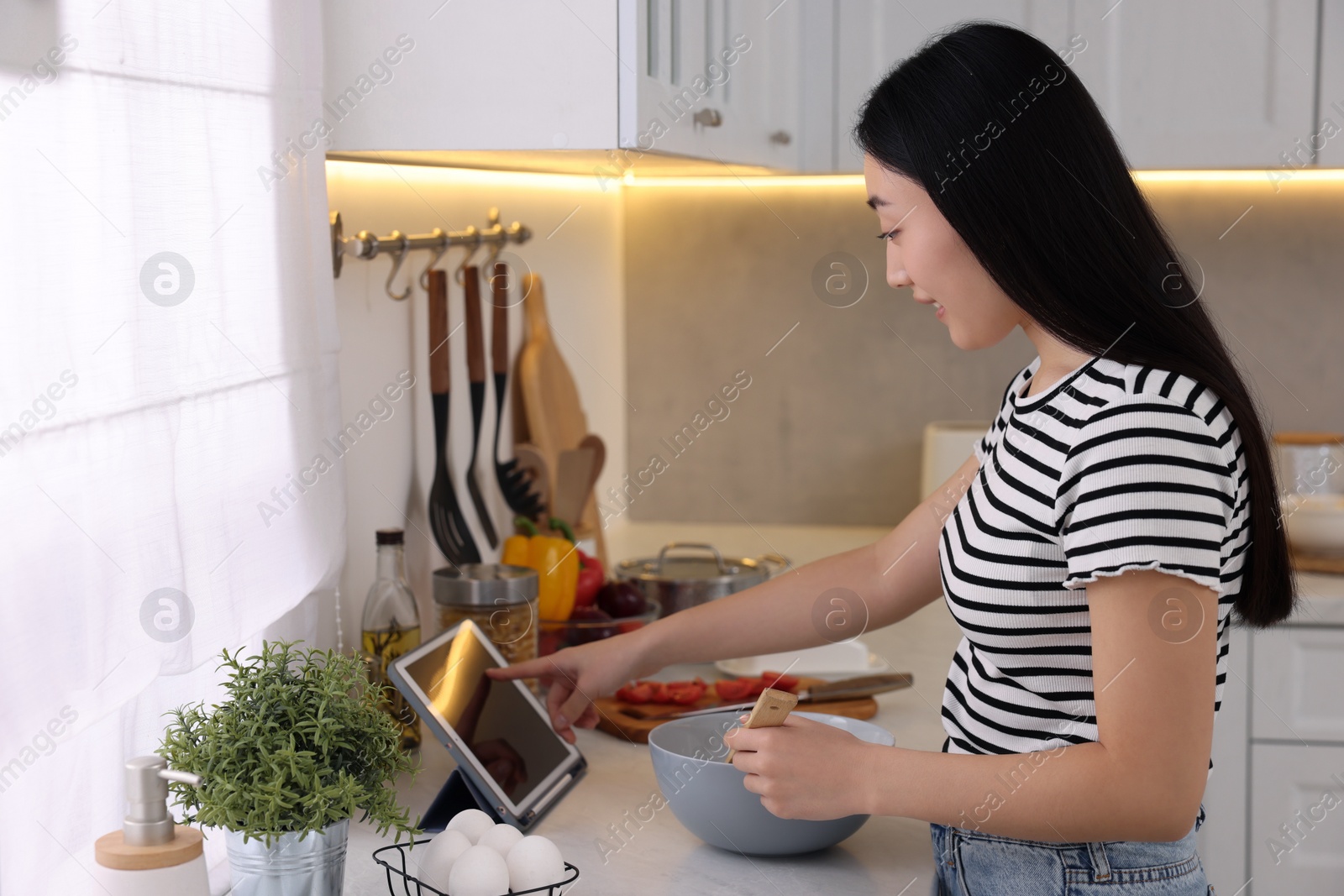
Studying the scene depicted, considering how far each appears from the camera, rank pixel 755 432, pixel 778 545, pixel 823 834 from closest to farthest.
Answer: pixel 823 834 < pixel 778 545 < pixel 755 432

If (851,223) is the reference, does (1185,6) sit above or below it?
above

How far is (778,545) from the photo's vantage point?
95.2 inches

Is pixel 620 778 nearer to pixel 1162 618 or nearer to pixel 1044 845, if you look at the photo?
pixel 1044 845

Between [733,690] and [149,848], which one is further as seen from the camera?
[733,690]

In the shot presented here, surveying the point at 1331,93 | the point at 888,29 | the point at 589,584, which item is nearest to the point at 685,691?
the point at 589,584

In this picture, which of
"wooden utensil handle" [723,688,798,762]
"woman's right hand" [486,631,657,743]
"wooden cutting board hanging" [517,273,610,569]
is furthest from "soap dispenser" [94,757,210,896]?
"wooden cutting board hanging" [517,273,610,569]

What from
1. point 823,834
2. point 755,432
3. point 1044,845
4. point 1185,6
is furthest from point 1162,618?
point 755,432

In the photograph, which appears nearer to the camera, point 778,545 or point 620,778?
point 620,778

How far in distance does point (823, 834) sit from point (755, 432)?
1594 millimetres

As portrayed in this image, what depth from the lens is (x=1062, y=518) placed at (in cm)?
84

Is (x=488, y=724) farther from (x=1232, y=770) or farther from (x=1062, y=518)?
(x=1232, y=770)

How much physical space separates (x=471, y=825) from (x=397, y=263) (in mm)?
784

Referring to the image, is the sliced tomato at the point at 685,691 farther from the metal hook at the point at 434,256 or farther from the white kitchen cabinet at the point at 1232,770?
the white kitchen cabinet at the point at 1232,770

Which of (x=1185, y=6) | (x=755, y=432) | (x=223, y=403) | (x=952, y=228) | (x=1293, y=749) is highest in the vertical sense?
(x=1185, y=6)
